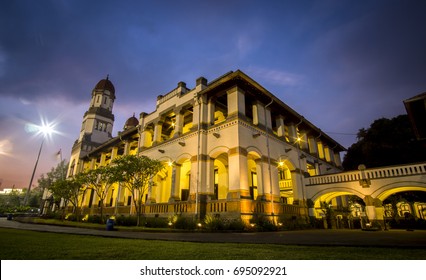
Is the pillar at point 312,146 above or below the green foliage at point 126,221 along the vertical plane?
above

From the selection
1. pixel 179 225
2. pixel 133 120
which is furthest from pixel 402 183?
pixel 133 120

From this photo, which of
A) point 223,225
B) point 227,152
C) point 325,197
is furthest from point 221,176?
point 325,197

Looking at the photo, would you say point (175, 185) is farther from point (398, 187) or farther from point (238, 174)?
point (398, 187)

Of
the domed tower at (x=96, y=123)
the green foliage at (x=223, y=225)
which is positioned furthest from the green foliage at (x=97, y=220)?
the domed tower at (x=96, y=123)

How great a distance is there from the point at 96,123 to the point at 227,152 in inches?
1299

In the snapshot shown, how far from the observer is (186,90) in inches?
880

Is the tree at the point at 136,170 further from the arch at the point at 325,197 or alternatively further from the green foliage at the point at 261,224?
the arch at the point at 325,197

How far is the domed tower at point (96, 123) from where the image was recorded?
38156 millimetres

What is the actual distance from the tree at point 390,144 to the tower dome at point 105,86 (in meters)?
43.4

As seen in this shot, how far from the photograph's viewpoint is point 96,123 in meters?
40.4

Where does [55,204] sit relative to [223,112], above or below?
below
